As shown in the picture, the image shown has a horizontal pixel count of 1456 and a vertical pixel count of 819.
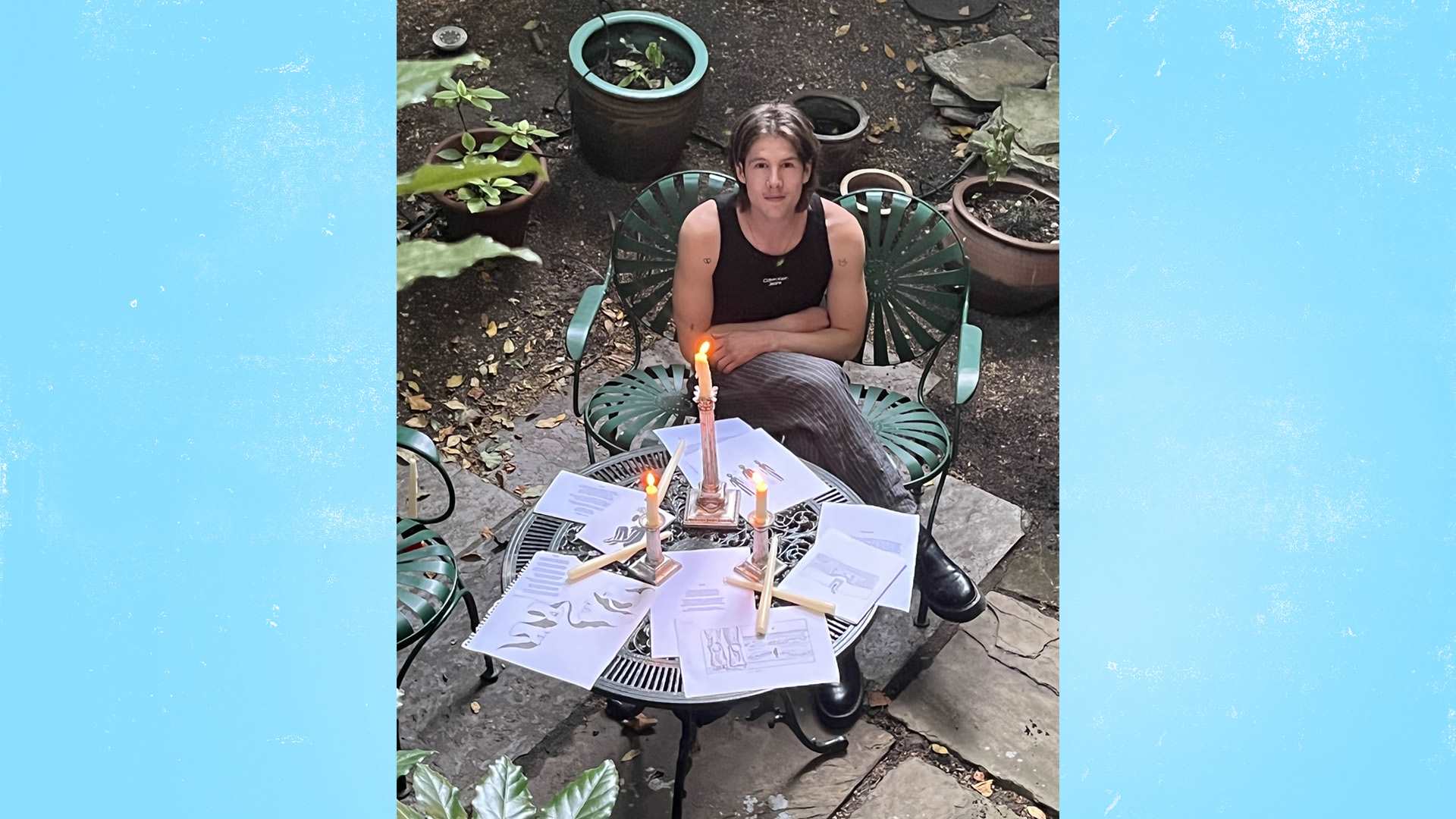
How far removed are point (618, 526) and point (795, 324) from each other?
96 cm

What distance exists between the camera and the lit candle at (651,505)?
242 cm

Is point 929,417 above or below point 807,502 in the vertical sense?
below

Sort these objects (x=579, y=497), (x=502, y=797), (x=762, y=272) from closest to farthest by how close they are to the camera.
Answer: (x=502, y=797), (x=579, y=497), (x=762, y=272)

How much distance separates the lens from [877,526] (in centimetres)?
276

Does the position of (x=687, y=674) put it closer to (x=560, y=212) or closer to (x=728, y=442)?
(x=728, y=442)

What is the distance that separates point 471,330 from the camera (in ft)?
14.5

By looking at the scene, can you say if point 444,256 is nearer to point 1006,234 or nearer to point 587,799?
point 587,799

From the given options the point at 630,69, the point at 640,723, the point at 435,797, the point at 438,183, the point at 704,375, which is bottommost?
the point at 640,723

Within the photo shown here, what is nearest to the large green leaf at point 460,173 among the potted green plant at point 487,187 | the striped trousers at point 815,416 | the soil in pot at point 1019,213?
the striped trousers at point 815,416

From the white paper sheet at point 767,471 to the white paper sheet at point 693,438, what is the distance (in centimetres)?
3

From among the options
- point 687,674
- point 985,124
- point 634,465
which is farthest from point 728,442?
point 985,124

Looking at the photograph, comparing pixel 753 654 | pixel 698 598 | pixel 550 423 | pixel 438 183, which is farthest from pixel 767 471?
pixel 438 183

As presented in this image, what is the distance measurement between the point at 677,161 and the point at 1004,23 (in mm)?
1854

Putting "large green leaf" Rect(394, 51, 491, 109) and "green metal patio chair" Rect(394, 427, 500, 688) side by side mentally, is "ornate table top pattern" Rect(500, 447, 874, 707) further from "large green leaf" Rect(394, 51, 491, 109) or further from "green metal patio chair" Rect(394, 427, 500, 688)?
"large green leaf" Rect(394, 51, 491, 109)
